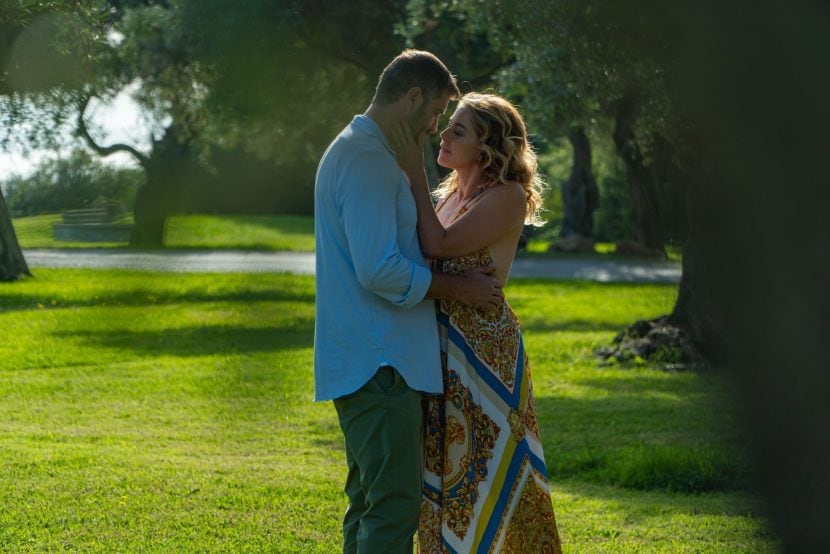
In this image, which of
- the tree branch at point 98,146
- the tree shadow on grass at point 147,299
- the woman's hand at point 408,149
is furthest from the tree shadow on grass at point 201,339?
the woman's hand at point 408,149

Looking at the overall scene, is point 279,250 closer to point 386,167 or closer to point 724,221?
point 386,167

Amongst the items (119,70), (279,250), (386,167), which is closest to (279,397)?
(386,167)

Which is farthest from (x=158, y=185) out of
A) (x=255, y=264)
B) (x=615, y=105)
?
(x=615, y=105)

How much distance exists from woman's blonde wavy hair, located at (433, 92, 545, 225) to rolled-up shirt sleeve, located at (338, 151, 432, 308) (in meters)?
0.47

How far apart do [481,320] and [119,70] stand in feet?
50.2

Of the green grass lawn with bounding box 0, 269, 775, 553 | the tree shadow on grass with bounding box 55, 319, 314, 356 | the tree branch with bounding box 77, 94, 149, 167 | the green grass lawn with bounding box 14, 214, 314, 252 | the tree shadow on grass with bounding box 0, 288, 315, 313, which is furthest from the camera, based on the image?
the green grass lawn with bounding box 14, 214, 314, 252

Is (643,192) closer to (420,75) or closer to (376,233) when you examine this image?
(420,75)

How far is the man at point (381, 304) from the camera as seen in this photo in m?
3.33

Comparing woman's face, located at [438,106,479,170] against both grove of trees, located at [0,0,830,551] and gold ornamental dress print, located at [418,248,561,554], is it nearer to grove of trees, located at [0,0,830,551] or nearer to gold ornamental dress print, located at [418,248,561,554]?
gold ornamental dress print, located at [418,248,561,554]

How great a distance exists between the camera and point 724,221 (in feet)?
3.28

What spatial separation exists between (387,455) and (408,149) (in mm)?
860

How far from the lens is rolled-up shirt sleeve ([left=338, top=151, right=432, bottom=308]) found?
10.8ft

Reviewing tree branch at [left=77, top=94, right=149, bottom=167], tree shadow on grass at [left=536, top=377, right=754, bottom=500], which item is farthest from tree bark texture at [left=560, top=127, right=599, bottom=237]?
tree shadow on grass at [left=536, top=377, right=754, bottom=500]

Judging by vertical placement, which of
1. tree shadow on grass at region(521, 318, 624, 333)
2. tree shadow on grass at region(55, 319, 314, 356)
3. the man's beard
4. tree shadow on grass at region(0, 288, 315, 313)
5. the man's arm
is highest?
the man's beard
